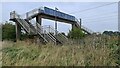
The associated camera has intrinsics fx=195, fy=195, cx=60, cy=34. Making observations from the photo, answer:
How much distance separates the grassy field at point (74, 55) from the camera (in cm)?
673

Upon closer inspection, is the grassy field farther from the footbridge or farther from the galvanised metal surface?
the galvanised metal surface

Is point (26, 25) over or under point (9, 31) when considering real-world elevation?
over

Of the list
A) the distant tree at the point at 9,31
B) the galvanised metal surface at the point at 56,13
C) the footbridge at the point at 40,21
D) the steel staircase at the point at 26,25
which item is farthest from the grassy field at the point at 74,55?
the galvanised metal surface at the point at 56,13

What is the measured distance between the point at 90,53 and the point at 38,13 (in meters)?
15.7

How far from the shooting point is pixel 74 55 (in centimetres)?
740

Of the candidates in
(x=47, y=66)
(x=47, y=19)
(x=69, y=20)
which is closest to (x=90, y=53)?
(x=47, y=66)

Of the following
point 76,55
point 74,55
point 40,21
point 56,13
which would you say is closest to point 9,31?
point 40,21

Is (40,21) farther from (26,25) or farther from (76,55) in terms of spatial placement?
(76,55)

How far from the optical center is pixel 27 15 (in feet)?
72.2

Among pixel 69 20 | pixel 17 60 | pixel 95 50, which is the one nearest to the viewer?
pixel 95 50

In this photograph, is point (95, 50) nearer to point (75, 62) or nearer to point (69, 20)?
point (75, 62)

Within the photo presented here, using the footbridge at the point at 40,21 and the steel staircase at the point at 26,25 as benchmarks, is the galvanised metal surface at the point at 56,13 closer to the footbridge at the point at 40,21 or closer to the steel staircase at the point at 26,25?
A: the footbridge at the point at 40,21

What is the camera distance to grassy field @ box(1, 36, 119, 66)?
673 centimetres

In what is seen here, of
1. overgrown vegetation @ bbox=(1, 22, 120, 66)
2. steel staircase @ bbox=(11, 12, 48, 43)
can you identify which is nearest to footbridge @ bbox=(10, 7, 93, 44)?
steel staircase @ bbox=(11, 12, 48, 43)
